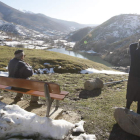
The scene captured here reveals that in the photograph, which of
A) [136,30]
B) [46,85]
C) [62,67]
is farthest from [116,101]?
[136,30]

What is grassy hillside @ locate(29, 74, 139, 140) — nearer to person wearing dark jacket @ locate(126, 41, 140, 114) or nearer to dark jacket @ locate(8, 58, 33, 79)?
person wearing dark jacket @ locate(126, 41, 140, 114)

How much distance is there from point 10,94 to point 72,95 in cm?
285

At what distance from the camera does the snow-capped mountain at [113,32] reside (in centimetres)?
11280

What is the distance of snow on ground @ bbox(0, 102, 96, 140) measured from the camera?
2.99m

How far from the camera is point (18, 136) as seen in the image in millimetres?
2953

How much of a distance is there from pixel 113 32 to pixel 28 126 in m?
136

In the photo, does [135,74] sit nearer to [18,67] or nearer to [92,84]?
[18,67]

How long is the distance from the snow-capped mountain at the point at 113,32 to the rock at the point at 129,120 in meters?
102

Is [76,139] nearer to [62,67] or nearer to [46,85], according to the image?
[46,85]

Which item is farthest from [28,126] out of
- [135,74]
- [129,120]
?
[135,74]

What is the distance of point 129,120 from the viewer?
348 cm

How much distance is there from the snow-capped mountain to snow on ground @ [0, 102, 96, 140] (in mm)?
102715

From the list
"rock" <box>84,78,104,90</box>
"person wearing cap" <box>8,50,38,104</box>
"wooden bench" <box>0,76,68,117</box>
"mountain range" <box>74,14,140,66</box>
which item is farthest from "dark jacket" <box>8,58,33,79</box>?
"mountain range" <box>74,14,140,66</box>

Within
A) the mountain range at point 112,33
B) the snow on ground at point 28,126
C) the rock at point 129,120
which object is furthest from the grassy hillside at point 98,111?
the mountain range at point 112,33
